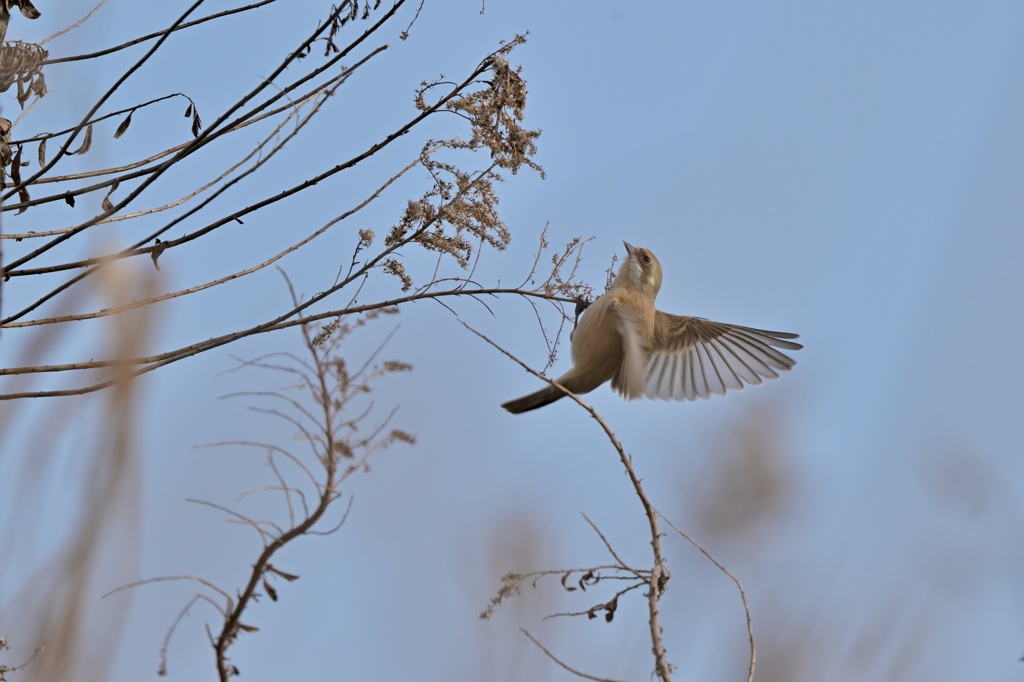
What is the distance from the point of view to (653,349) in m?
6.42

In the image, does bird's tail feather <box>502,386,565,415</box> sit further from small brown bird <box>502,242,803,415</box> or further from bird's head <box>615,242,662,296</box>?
bird's head <box>615,242,662,296</box>

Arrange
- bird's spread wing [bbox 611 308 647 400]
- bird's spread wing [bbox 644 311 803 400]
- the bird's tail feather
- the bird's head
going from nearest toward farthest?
bird's spread wing [bbox 611 308 647 400]
the bird's tail feather
the bird's head
bird's spread wing [bbox 644 311 803 400]

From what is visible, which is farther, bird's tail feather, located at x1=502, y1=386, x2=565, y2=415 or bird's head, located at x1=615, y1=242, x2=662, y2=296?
bird's head, located at x1=615, y1=242, x2=662, y2=296

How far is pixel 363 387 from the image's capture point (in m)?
3.55

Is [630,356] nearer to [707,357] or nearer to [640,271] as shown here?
[640,271]

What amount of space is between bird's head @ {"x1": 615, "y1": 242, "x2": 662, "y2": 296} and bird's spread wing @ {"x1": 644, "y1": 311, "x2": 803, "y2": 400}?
46 centimetres

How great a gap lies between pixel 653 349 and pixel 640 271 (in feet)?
2.39

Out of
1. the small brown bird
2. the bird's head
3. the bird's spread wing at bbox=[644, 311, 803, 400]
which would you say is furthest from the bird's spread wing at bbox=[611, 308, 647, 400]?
the bird's spread wing at bbox=[644, 311, 803, 400]

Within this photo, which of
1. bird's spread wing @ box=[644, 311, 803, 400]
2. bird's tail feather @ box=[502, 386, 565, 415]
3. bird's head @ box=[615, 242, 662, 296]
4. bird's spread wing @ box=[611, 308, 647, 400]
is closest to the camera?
bird's spread wing @ box=[611, 308, 647, 400]

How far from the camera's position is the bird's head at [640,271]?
19.3ft

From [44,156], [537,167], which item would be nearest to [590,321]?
[537,167]

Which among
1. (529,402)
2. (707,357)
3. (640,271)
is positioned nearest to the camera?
(529,402)

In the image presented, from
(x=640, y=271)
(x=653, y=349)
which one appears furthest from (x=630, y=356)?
(x=653, y=349)

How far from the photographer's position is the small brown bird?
17.6 ft
